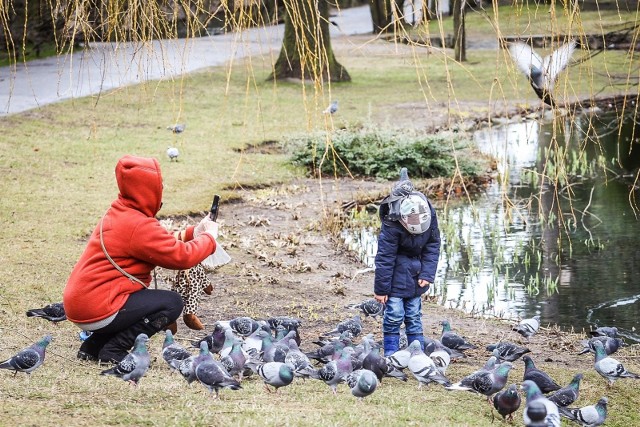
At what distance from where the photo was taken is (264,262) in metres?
9.96

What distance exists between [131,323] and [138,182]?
0.88 m

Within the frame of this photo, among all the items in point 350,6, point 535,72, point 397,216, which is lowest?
point 350,6

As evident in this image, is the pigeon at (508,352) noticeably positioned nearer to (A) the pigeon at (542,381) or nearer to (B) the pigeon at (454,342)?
(B) the pigeon at (454,342)

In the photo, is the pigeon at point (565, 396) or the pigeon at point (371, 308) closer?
the pigeon at point (565, 396)

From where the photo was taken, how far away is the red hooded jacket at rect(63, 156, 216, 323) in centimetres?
571

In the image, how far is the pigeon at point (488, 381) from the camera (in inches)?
224

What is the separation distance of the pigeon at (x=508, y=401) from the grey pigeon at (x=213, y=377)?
4.77 ft

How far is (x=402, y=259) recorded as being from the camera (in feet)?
23.2

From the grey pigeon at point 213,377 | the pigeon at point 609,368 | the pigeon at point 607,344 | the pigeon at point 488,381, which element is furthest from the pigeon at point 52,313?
the pigeon at point 607,344

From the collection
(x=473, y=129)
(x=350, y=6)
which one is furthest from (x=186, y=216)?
(x=350, y=6)

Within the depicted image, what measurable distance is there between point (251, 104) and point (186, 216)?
28.7ft

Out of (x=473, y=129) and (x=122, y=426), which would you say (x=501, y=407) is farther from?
(x=473, y=129)

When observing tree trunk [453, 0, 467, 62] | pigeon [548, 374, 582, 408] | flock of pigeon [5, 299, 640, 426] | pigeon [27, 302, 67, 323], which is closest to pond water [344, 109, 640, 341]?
tree trunk [453, 0, 467, 62]

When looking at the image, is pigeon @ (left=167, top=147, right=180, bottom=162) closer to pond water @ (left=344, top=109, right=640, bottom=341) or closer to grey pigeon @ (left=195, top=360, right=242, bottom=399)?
pond water @ (left=344, top=109, right=640, bottom=341)
